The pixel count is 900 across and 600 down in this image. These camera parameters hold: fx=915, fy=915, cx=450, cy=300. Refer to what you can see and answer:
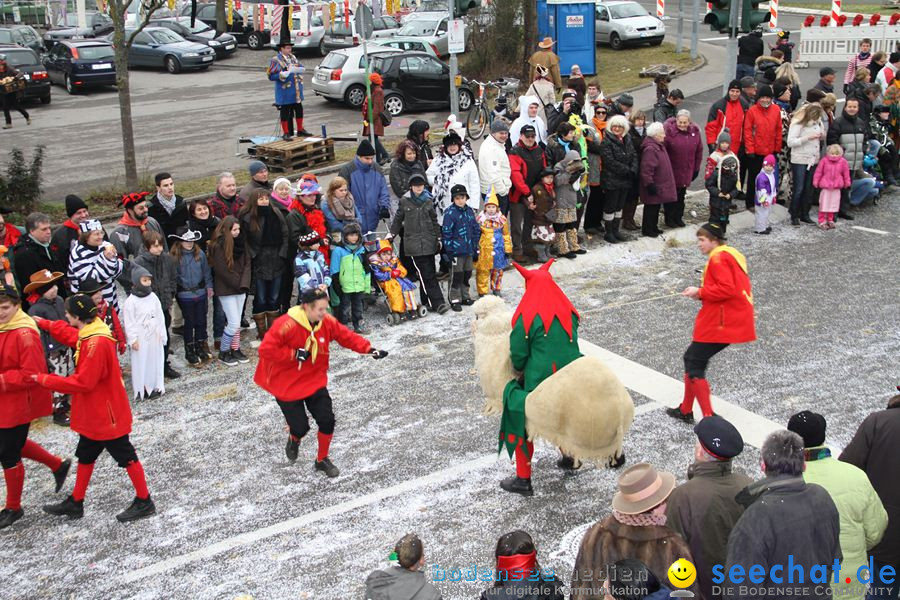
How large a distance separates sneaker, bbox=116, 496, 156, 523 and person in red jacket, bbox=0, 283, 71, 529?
839mm

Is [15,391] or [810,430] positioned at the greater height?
[810,430]

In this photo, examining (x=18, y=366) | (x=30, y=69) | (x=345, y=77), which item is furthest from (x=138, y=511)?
(x=30, y=69)

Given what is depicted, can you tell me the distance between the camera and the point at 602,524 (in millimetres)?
4605

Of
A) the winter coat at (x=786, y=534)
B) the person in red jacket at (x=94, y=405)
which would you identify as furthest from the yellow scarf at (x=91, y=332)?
the winter coat at (x=786, y=534)

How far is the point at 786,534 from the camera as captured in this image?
173 inches

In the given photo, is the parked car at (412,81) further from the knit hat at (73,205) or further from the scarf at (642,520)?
the scarf at (642,520)

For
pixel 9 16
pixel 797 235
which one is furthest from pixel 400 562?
pixel 9 16

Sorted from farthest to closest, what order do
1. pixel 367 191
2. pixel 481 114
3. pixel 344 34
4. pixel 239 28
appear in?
pixel 239 28, pixel 344 34, pixel 481 114, pixel 367 191

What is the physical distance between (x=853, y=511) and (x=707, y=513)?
74cm

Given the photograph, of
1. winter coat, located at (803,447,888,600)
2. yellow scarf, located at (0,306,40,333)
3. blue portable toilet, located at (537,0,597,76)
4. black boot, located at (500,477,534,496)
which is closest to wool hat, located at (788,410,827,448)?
winter coat, located at (803,447,888,600)

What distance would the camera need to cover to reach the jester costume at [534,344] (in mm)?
6703

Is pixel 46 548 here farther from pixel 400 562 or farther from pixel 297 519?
pixel 400 562

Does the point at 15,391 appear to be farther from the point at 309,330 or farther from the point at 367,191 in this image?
the point at 367,191

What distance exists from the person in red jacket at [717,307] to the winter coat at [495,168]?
420 centimetres
